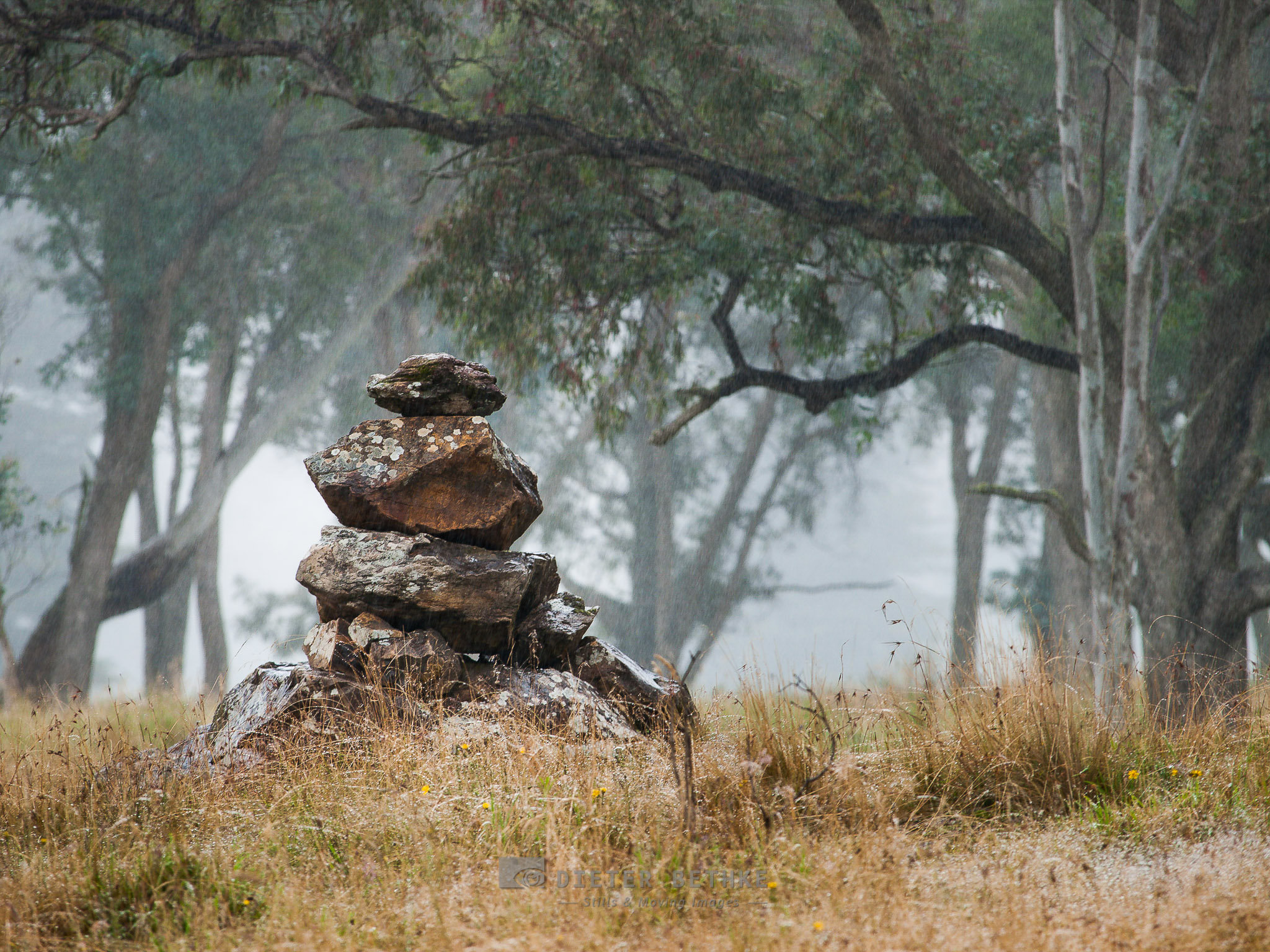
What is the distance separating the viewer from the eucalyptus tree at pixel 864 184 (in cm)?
781

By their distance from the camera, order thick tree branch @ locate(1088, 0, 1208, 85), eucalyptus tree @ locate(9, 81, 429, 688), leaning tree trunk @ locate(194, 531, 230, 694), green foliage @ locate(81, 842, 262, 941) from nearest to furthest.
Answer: green foliage @ locate(81, 842, 262, 941)
thick tree branch @ locate(1088, 0, 1208, 85)
eucalyptus tree @ locate(9, 81, 429, 688)
leaning tree trunk @ locate(194, 531, 230, 694)

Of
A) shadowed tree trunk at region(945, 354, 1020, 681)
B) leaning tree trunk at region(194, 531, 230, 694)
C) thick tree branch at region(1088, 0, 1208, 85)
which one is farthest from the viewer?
shadowed tree trunk at region(945, 354, 1020, 681)

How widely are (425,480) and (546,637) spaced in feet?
3.40

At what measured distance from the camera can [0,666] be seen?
Answer: 19.4m

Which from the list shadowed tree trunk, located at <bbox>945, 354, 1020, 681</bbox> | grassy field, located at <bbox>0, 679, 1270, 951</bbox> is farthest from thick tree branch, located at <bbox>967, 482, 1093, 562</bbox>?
shadowed tree trunk, located at <bbox>945, 354, 1020, 681</bbox>

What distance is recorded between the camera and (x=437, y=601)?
4.97m

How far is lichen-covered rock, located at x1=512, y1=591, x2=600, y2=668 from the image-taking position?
17.0 ft

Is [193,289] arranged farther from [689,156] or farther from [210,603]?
[689,156]

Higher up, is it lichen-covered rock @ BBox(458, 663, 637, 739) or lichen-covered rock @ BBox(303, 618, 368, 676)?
lichen-covered rock @ BBox(303, 618, 368, 676)

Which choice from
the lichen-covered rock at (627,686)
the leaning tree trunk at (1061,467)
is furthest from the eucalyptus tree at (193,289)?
the leaning tree trunk at (1061,467)

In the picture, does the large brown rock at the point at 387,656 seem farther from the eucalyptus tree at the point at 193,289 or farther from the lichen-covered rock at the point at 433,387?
the eucalyptus tree at the point at 193,289

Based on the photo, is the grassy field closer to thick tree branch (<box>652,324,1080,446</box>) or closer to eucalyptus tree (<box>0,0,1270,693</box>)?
eucalyptus tree (<box>0,0,1270,693</box>)

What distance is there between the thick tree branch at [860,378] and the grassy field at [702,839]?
4381mm

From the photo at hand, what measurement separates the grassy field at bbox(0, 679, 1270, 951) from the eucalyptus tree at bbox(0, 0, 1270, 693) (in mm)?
3908
